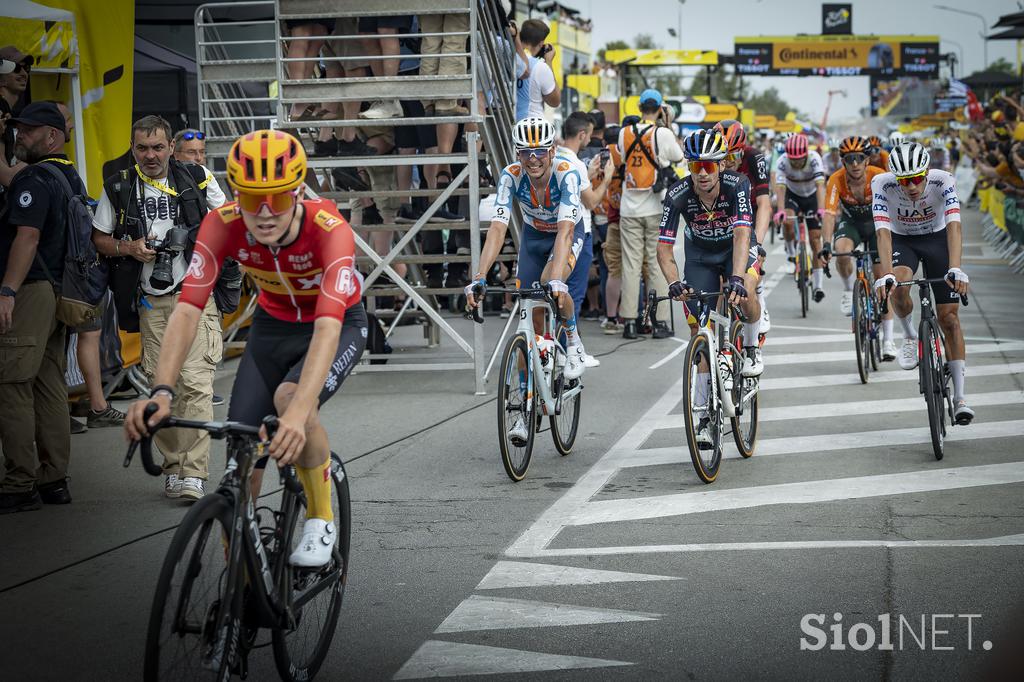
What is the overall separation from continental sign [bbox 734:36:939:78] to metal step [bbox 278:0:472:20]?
209 feet

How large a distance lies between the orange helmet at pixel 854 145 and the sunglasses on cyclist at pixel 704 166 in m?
5.22

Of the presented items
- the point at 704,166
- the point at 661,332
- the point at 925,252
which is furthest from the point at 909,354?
the point at 661,332

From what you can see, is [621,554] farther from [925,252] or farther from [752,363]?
[925,252]

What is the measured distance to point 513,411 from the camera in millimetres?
7945

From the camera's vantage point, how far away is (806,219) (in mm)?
17641

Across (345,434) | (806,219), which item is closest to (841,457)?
(345,434)

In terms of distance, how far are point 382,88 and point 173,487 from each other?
5.06 metres

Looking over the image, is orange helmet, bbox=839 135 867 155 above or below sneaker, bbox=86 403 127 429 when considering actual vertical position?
above

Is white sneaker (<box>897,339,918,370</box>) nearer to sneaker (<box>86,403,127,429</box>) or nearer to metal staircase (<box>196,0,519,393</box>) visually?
metal staircase (<box>196,0,519,393</box>)

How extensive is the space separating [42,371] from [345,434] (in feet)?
9.06

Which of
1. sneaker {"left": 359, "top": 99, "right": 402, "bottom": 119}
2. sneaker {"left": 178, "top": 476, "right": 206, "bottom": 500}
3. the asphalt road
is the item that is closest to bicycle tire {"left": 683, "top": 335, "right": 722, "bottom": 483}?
the asphalt road

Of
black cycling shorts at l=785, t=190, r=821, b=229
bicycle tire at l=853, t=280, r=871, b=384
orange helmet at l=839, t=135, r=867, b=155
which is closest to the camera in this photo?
bicycle tire at l=853, t=280, r=871, b=384

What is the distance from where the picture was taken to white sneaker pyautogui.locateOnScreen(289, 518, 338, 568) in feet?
14.9

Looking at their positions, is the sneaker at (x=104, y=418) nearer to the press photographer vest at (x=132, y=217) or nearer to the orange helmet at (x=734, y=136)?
the press photographer vest at (x=132, y=217)
